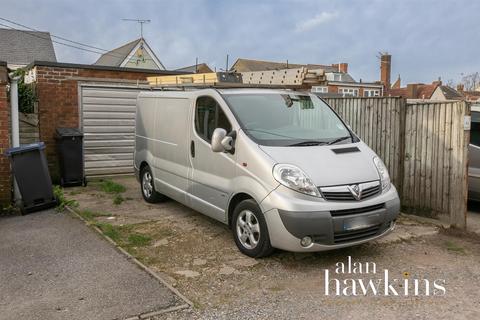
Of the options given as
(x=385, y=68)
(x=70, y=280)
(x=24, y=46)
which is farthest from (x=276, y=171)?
(x=385, y=68)

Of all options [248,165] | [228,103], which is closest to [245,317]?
[248,165]

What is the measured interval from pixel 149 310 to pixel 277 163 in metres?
1.90

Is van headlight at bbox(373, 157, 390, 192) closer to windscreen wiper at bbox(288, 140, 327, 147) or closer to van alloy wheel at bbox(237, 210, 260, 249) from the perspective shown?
windscreen wiper at bbox(288, 140, 327, 147)

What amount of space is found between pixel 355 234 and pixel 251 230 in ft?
3.62

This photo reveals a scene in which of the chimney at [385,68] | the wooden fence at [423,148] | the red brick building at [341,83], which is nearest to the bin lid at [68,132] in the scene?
the wooden fence at [423,148]

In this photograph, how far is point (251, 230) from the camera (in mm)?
4949

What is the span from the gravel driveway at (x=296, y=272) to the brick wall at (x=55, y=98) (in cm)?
390

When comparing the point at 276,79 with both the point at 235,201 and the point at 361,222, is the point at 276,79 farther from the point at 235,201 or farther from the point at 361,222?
the point at 361,222

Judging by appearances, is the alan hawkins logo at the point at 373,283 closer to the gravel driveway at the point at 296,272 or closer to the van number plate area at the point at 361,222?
the gravel driveway at the point at 296,272

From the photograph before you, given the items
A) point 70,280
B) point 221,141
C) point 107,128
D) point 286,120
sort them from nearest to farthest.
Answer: point 70,280
point 221,141
point 286,120
point 107,128

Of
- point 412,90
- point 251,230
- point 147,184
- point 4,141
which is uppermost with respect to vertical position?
point 412,90

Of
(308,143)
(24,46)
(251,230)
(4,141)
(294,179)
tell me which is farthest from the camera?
(24,46)

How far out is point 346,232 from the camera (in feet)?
15.0

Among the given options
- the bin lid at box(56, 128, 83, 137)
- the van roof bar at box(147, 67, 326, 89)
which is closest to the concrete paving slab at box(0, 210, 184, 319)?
the van roof bar at box(147, 67, 326, 89)
